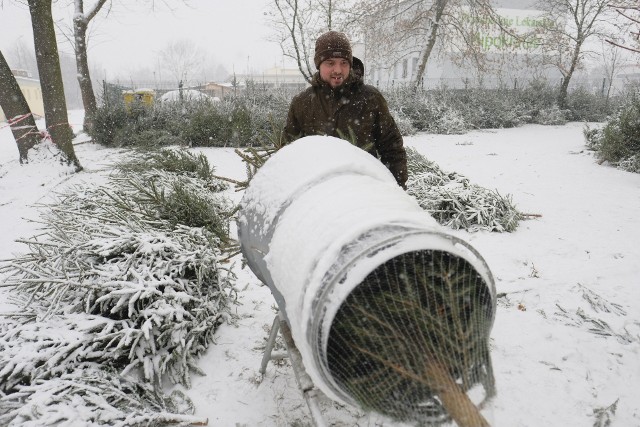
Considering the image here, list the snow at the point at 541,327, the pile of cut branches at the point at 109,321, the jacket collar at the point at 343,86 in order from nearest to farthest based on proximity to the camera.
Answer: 1. the pile of cut branches at the point at 109,321
2. the snow at the point at 541,327
3. the jacket collar at the point at 343,86

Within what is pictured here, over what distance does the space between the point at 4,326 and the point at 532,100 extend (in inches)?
692

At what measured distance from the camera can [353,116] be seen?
246cm

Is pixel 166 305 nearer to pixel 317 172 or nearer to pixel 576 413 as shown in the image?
pixel 317 172

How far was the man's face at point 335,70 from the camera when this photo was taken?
236 centimetres

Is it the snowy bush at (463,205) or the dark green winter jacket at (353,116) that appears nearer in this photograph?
the dark green winter jacket at (353,116)

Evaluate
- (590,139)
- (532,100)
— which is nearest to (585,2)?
(532,100)

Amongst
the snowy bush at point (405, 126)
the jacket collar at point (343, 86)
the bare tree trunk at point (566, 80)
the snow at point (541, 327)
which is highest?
the bare tree trunk at point (566, 80)

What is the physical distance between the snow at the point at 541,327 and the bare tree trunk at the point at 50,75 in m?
1.59

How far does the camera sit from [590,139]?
9125 mm

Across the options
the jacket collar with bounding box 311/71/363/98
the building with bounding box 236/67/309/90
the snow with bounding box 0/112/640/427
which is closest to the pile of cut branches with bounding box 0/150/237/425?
the snow with bounding box 0/112/640/427

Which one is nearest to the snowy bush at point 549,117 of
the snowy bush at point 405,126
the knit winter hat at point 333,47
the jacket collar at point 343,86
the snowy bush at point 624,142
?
the snowy bush at point 405,126

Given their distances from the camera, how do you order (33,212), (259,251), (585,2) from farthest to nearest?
(585,2) < (33,212) < (259,251)

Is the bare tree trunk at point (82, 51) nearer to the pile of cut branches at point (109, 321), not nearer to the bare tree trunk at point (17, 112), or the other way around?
the bare tree trunk at point (17, 112)

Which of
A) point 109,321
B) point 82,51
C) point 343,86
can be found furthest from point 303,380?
point 82,51
